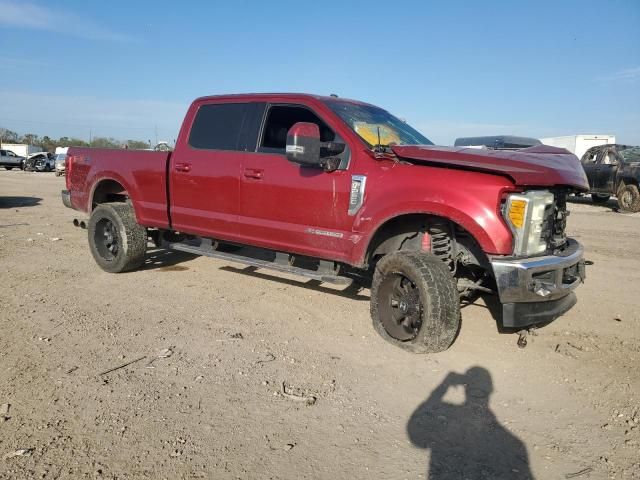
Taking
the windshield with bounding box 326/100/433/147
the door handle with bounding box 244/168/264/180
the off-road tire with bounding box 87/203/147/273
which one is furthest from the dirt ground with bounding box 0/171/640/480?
Result: the windshield with bounding box 326/100/433/147

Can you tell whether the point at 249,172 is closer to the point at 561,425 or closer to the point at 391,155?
the point at 391,155

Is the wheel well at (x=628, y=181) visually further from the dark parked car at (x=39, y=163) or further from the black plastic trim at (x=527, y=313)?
the dark parked car at (x=39, y=163)

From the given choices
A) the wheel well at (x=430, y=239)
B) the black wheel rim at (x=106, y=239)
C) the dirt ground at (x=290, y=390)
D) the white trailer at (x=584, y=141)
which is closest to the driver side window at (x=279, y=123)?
the wheel well at (x=430, y=239)

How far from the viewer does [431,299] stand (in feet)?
12.5

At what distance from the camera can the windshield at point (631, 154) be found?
1565cm

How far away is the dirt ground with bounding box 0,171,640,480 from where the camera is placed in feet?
8.64

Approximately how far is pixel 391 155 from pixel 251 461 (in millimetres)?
2615

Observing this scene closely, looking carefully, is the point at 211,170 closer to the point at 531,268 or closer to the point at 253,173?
the point at 253,173

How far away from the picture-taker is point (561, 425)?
10.0 ft

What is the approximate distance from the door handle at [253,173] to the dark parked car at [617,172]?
537 inches

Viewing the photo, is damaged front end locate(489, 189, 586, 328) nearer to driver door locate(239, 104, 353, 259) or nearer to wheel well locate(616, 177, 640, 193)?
driver door locate(239, 104, 353, 259)

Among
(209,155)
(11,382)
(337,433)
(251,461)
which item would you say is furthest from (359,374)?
(209,155)

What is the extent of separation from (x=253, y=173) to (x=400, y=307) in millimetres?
1965

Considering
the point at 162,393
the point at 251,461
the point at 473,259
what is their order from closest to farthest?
the point at 251,461
the point at 162,393
the point at 473,259
